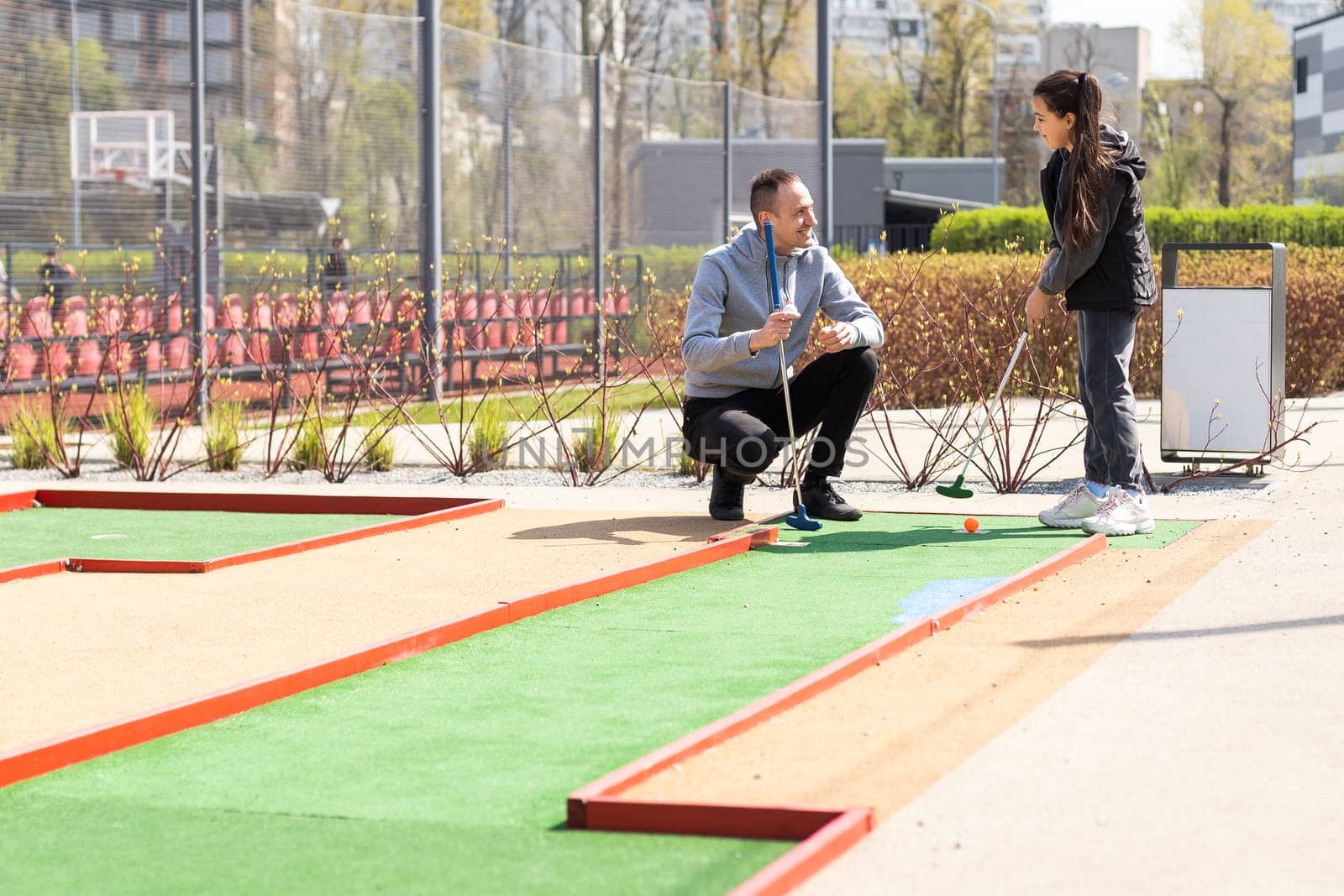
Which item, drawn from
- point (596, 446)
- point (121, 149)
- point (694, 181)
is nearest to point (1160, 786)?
point (596, 446)

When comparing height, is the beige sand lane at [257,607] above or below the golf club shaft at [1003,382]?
below

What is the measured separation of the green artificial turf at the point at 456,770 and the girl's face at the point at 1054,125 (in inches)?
80.6

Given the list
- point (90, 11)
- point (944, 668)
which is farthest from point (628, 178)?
point (944, 668)

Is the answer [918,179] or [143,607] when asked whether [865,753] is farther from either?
[918,179]

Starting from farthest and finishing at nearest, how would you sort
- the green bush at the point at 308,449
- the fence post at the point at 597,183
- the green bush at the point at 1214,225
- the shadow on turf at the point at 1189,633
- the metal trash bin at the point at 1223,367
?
the green bush at the point at 1214,225 → the fence post at the point at 597,183 → the green bush at the point at 308,449 → the metal trash bin at the point at 1223,367 → the shadow on turf at the point at 1189,633

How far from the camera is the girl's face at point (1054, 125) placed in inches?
263

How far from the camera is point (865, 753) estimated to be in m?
3.62

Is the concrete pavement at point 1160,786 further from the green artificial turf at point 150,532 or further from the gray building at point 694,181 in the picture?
the gray building at point 694,181

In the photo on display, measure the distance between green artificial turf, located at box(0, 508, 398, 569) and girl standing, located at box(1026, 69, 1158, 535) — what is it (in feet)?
9.53

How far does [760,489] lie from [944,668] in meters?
4.18

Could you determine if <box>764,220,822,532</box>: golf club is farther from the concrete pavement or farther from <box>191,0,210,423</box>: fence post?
<box>191,0,210,423</box>: fence post

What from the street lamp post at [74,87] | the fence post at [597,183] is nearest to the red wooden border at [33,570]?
the street lamp post at [74,87]

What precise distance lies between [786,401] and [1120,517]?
1278mm

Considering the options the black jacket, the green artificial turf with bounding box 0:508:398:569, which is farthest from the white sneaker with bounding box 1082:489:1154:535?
the green artificial turf with bounding box 0:508:398:569
